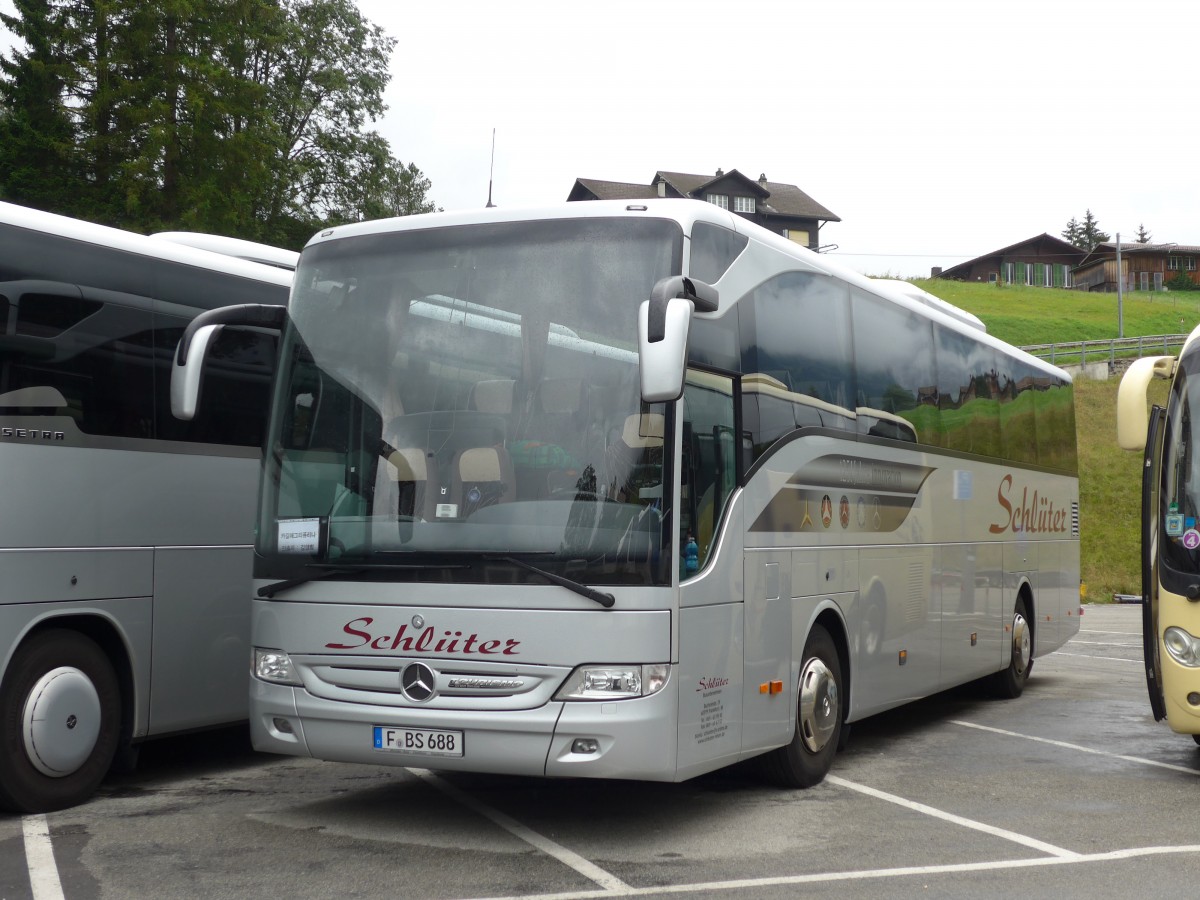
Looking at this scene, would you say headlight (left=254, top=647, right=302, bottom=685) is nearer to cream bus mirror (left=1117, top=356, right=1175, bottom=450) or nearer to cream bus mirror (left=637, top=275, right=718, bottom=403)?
cream bus mirror (left=637, top=275, right=718, bottom=403)

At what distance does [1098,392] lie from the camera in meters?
52.3

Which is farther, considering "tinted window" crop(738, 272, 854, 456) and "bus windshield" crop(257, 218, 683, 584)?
"tinted window" crop(738, 272, 854, 456)

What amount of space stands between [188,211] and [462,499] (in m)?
28.6

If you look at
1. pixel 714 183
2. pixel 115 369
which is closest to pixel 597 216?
pixel 115 369

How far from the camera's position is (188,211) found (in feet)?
109

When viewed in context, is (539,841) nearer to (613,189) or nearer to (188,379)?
(188,379)

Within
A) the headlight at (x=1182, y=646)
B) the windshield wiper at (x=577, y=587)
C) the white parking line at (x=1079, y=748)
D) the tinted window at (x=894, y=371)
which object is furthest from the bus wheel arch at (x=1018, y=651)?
the windshield wiper at (x=577, y=587)

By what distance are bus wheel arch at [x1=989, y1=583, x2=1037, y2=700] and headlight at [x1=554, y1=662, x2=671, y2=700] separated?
8.04m

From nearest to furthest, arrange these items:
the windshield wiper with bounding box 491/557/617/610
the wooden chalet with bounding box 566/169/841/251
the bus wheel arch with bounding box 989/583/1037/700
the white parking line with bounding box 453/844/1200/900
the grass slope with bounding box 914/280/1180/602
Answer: the white parking line with bounding box 453/844/1200/900, the windshield wiper with bounding box 491/557/617/610, the bus wheel arch with bounding box 989/583/1037/700, the grass slope with bounding box 914/280/1180/602, the wooden chalet with bounding box 566/169/841/251

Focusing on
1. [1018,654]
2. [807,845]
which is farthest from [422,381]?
[1018,654]

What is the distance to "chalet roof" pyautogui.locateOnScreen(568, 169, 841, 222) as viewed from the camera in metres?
88.1

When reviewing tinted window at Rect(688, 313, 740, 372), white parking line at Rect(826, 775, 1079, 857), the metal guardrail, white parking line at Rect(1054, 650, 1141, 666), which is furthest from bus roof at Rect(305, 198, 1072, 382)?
the metal guardrail

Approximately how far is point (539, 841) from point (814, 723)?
7.60ft

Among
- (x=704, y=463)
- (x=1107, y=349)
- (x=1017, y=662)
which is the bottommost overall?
(x=1017, y=662)
